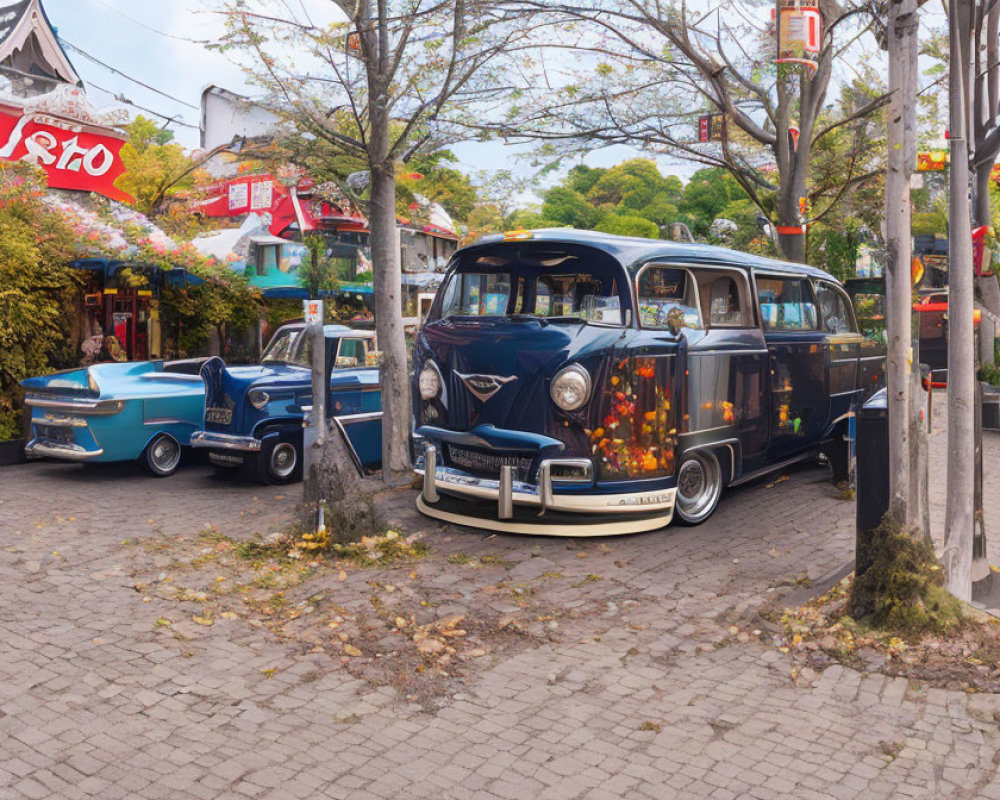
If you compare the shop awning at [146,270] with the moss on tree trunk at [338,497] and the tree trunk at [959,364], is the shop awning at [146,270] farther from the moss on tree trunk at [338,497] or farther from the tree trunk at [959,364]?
the tree trunk at [959,364]

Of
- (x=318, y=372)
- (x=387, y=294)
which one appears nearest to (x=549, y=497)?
(x=318, y=372)

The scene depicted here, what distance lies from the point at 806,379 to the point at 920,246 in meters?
27.8

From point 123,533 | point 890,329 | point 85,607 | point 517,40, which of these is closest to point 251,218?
point 517,40

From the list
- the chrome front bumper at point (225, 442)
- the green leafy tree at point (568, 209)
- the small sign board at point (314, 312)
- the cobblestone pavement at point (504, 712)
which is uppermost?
the green leafy tree at point (568, 209)

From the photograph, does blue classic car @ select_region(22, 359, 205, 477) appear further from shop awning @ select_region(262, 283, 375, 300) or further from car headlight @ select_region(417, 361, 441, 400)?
shop awning @ select_region(262, 283, 375, 300)

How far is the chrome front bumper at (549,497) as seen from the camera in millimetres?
7527

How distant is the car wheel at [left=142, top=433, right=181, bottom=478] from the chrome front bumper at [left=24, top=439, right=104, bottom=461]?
59cm

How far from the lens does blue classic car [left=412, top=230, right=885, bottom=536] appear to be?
7.54 m

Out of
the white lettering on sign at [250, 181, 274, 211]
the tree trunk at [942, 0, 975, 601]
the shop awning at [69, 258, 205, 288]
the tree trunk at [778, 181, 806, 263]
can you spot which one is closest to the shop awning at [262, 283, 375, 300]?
the shop awning at [69, 258, 205, 288]

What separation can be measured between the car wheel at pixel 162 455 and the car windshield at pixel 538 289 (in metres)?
4.43

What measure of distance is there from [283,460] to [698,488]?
479 centimetres

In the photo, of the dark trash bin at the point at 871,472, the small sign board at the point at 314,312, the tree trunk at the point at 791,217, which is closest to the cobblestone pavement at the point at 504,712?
the dark trash bin at the point at 871,472

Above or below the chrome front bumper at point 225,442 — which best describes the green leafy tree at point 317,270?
above

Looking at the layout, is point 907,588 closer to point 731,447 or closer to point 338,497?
point 731,447
